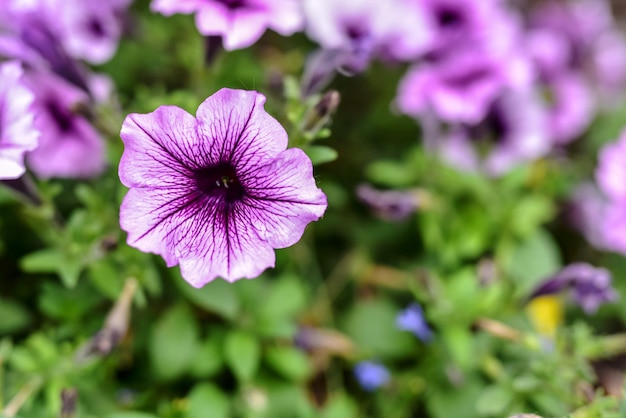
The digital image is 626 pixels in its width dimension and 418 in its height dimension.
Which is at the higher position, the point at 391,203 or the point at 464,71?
the point at 464,71

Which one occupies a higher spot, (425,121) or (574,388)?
(425,121)

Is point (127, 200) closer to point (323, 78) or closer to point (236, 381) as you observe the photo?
point (323, 78)

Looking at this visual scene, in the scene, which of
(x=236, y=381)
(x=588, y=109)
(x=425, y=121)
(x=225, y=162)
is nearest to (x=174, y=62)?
(x=425, y=121)

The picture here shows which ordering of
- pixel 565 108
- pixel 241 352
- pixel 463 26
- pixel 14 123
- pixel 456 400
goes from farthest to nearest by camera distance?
pixel 565 108 → pixel 463 26 → pixel 456 400 → pixel 241 352 → pixel 14 123

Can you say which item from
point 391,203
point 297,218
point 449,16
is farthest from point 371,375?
point 449,16

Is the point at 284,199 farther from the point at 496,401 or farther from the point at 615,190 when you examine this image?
the point at 615,190

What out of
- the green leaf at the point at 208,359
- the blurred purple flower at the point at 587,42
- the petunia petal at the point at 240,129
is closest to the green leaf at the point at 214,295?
the green leaf at the point at 208,359
